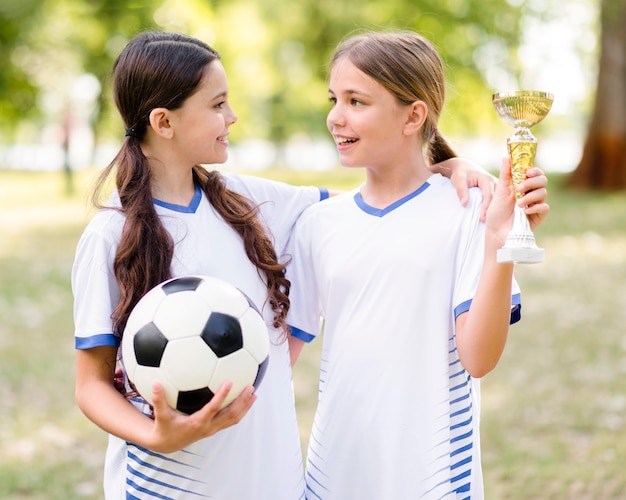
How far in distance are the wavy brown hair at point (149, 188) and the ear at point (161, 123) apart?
22 mm

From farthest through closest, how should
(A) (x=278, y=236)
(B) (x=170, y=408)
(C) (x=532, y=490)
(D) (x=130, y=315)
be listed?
(C) (x=532, y=490) < (A) (x=278, y=236) < (D) (x=130, y=315) < (B) (x=170, y=408)

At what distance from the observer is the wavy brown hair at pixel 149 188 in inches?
82.5

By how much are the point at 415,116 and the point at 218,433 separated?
108cm

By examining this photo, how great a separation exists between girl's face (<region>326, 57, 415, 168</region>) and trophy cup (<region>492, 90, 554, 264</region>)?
14.1 inches

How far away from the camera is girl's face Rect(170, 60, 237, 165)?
2.24 m

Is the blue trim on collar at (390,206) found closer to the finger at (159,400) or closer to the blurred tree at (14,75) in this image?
the finger at (159,400)

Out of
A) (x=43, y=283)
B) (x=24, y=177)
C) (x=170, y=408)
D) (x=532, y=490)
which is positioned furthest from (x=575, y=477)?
(x=24, y=177)

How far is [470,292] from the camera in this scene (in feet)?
6.91

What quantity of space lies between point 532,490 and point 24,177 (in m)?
29.9

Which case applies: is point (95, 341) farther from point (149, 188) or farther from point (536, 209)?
point (536, 209)

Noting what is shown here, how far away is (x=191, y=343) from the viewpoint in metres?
1.90

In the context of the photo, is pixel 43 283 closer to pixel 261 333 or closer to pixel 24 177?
pixel 261 333

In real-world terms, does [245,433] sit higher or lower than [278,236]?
lower

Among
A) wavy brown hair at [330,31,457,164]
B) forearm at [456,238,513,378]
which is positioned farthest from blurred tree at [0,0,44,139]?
forearm at [456,238,513,378]
